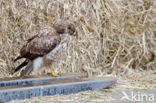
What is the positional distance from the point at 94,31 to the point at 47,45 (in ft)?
4.68

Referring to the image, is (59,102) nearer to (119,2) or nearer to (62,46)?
(62,46)

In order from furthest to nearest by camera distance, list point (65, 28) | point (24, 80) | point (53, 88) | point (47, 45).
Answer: point (65, 28)
point (47, 45)
point (24, 80)
point (53, 88)

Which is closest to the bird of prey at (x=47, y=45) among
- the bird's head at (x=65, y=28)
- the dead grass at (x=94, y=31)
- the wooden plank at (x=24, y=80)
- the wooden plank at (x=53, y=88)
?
the bird's head at (x=65, y=28)

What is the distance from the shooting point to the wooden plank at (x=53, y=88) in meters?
3.16

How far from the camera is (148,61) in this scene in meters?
6.05

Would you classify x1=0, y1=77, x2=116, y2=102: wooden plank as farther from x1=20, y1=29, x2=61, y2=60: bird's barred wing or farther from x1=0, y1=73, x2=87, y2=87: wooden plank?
x1=20, y1=29, x2=61, y2=60: bird's barred wing

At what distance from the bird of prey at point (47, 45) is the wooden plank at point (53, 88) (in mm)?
578

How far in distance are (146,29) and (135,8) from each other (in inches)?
17.8

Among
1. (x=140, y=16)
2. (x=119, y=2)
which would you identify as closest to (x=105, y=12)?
(x=119, y=2)

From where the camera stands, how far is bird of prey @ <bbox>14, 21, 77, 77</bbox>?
4141 mm

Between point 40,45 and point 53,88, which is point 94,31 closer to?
point 40,45

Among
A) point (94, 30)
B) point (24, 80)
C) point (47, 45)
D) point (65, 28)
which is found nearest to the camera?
point (24, 80)

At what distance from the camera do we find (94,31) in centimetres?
534

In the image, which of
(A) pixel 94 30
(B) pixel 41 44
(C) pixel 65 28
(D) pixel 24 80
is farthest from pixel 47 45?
(A) pixel 94 30
